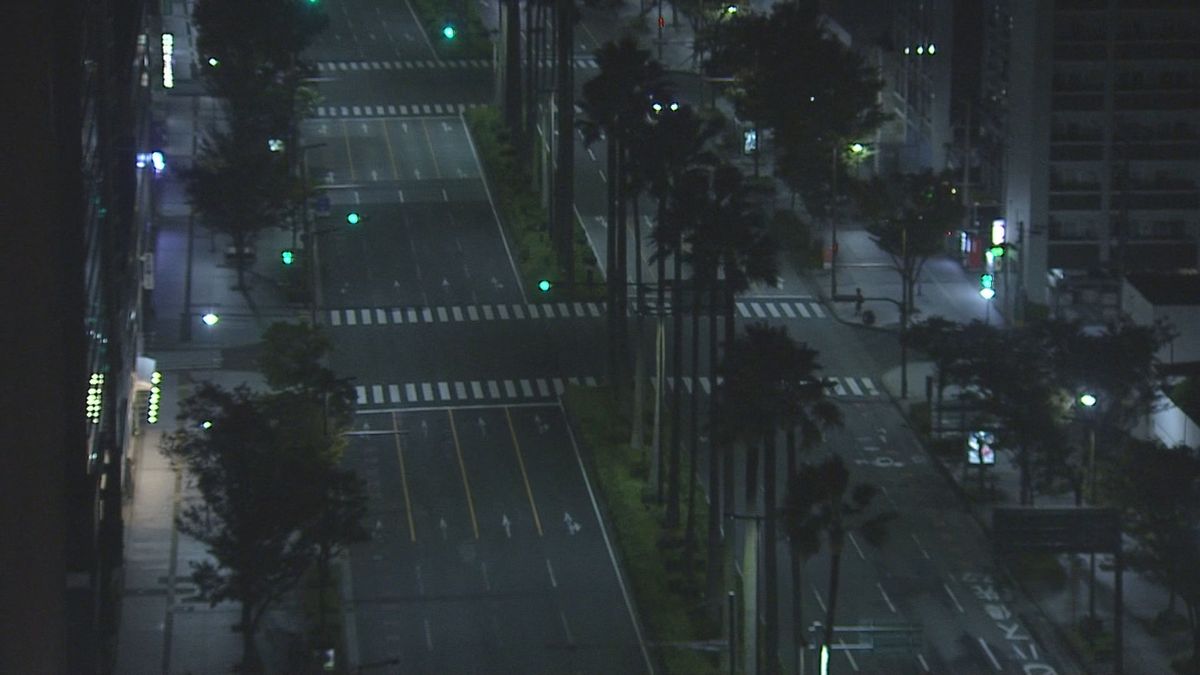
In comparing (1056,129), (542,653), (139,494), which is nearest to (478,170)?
(1056,129)

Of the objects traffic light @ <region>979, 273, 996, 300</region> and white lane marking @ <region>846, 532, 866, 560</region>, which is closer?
white lane marking @ <region>846, 532, 866, 560</region>

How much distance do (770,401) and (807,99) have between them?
2950 inches

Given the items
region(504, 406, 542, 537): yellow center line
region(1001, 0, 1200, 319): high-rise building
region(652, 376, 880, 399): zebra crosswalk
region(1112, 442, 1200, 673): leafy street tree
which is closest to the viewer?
region(1112, 442, 1200, 673): leafy street tree

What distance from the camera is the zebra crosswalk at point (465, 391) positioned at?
158 m

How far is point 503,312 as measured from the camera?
172250mm

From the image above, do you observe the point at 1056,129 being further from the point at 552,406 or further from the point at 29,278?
the point at 29,278

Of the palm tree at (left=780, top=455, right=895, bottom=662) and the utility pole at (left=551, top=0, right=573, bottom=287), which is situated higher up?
the utility pole at (left=551, top=0, right=573, bottom=287)

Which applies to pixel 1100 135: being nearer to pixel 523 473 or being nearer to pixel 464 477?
pixel 523 473

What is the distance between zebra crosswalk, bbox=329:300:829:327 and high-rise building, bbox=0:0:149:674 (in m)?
14.3

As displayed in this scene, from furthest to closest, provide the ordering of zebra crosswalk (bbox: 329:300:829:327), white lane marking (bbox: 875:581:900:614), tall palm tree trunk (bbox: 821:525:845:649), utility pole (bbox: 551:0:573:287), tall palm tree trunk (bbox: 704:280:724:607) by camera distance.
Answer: utility pole (bbox: 551:0:573:287), zebra crosswalk (bbox: 329:300:829:327), white lane marking (bbox: 875:581:900:614), tall palm tree trunk (bbox: 704:280:724:607), tall palm tree trunk (bbox: 821:525:845:649)

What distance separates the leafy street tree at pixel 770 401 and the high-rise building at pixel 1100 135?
193ft

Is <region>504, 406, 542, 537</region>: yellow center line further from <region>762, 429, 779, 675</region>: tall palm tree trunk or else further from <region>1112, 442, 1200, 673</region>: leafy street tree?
<region>1112, 442, 1200, 673</region>: leafy street tree

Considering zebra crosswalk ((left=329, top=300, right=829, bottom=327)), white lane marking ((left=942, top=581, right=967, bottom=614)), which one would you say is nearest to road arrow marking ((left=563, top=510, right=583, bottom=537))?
white lane marking ((left=942, top=581, right=967, bottom=614))

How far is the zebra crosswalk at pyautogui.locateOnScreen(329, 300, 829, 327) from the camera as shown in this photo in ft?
560
